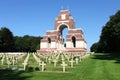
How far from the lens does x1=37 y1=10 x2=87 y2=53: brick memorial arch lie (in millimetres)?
78081

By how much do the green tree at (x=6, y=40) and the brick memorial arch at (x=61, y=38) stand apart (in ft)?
51.2

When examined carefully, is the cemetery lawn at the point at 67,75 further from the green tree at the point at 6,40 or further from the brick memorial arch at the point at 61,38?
the green tree at the point at 6,40

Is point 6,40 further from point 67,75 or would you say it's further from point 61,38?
point 67,75

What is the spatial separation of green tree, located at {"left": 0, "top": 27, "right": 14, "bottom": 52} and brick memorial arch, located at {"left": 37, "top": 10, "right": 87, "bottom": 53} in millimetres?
15599

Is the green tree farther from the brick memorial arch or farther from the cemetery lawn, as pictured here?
the cemetery lawn

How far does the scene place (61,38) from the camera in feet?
286

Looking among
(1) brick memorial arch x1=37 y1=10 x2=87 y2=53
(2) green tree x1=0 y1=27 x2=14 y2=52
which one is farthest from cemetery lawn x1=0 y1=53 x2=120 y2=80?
(2) green tree x1=0 y1=27 x2=14 y2=52

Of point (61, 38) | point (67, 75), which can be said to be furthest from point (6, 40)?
point (67, 75)

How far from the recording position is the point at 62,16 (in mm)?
84375

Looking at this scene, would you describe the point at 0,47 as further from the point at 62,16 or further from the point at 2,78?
the point at 2,78

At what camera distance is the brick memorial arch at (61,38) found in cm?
7808

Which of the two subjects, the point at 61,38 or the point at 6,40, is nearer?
the point at 61,38

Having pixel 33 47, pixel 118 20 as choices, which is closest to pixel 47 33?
pixel 118 20

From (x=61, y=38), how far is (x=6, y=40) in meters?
19.0
